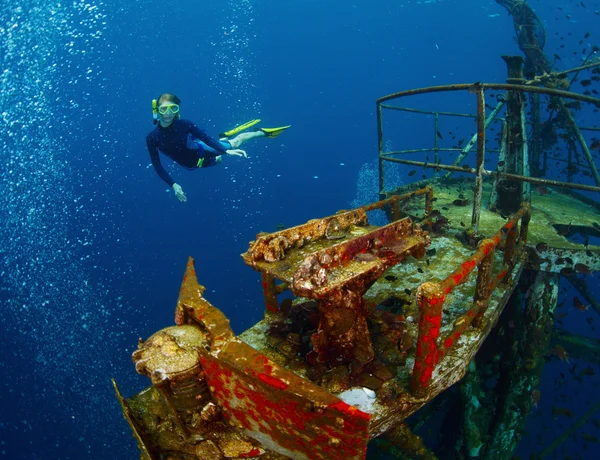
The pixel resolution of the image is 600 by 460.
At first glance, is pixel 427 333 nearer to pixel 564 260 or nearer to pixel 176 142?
pixel 564 260

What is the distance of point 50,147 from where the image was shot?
58875mm

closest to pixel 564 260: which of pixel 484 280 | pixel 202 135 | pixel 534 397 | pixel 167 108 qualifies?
pixel 534 397

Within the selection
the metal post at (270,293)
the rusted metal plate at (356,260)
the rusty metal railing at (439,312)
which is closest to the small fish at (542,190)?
the rusty metal railing at (439,312)

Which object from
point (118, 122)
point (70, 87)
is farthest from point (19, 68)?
point (118, 122)

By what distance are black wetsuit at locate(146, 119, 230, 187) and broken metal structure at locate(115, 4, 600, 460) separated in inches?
204

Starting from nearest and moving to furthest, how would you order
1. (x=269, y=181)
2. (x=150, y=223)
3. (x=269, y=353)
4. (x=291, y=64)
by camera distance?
(x=269, y=353)
(x=150, y=223)
(x=269, y=181)
(x=291, y=64)

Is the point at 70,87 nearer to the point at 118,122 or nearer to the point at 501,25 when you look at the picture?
the point at 118,122

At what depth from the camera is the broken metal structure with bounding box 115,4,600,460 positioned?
6.05 ft

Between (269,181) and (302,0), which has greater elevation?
(302,0)

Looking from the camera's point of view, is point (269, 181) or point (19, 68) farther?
point (269, 181)

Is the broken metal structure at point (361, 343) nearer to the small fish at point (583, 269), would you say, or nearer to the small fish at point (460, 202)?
the small fish at point (583, 269)

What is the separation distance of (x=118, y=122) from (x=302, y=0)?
146 ft

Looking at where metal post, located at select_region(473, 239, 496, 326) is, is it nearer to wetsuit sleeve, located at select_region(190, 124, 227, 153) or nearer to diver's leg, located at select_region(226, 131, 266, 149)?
wetsuit sleeve, located at select_region(190, 124, 227, 153)

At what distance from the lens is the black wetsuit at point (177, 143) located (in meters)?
8.27
